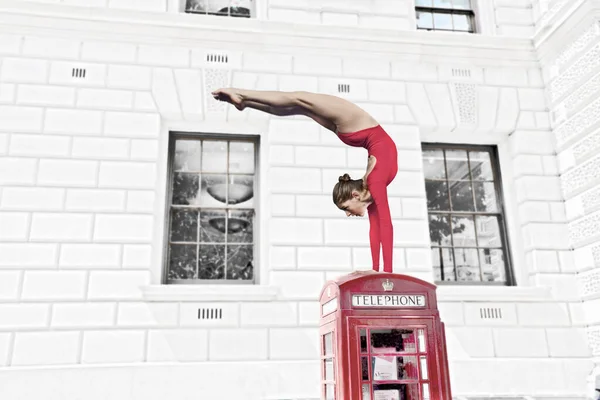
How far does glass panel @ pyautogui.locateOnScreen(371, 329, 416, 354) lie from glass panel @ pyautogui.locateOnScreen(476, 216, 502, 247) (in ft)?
13.1

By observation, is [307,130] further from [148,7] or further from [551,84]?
[551,84]

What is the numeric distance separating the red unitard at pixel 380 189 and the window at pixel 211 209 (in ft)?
8.50

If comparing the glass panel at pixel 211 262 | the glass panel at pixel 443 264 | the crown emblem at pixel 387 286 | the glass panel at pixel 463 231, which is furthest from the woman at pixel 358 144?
the glass panel at pixel 463 231

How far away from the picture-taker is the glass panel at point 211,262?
22.7 ft

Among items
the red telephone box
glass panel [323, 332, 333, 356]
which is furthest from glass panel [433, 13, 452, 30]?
glass panel [323, 332, 333, 356]

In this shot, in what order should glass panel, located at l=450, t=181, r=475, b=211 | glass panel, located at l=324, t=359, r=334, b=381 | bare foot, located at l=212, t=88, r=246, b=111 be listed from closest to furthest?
1. glass panel, located at l=324, t=359, r=334, b=381
2. bare foot, located at l=212, t=88, r=246, b=111
3. glass panel, located at l=450, t=181, r=475, b=211

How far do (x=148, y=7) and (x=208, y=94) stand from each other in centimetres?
155

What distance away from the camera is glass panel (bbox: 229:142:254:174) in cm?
739

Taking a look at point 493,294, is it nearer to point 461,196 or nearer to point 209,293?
point 461,196

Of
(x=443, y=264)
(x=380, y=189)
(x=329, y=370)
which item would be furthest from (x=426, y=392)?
(x=443, y=264)

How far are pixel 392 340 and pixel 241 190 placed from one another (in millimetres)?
3793

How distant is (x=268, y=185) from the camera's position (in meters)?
7.06

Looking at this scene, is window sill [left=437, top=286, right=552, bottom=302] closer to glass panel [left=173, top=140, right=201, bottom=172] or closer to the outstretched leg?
the outstretched leg

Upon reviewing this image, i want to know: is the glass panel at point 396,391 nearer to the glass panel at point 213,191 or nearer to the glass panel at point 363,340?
the glass panel at point 363,340
